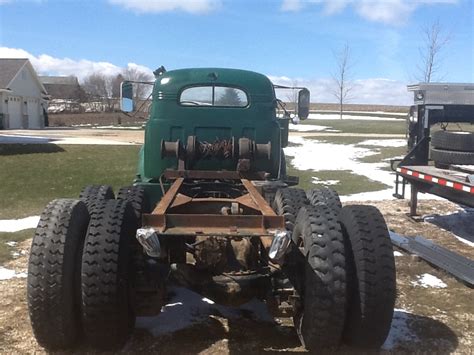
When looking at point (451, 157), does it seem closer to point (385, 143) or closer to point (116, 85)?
point (385, 143)

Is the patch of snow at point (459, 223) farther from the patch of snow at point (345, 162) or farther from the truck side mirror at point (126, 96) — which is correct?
the truck side mirror at point (126, 96)

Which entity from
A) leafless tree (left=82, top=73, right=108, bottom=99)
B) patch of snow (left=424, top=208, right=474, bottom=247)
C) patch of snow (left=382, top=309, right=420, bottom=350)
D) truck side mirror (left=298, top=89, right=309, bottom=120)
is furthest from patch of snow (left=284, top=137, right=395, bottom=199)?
leafless tree (left=82, top=73, right=108, bottom=99)

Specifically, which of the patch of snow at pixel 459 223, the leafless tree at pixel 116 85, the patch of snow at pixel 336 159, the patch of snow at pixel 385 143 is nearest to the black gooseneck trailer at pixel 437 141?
the patch of snow at pixel 459 223

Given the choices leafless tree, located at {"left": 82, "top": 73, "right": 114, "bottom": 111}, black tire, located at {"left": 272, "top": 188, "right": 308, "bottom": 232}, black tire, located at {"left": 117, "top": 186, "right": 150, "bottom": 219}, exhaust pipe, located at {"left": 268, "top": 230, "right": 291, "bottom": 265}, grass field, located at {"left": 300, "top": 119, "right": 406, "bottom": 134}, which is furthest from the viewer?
leafless tree, located at {"left": 82, "top": 73, "right": 114, "bottom": 111}

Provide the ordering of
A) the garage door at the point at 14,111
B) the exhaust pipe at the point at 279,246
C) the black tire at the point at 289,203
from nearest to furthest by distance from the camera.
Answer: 1. the exhaust pipe at the point at 279,246
2. the black tire at the point at 289,203
3. the garage door at the point at 14,111

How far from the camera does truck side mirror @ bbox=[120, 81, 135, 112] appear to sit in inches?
285

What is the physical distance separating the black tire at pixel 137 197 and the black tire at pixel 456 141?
16.9 ft

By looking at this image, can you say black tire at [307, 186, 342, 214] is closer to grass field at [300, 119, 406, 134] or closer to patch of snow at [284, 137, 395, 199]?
patch of snow at [284, 137, 395, 199]

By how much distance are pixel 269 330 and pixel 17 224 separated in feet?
18.6

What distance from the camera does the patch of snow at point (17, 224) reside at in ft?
27.4

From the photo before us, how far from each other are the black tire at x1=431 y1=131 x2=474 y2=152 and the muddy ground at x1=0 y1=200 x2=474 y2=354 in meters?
3.03

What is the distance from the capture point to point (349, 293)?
3732mm

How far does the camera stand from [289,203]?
190 inches

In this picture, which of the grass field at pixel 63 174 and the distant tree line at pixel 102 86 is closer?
the grass field at pixel 63 174
